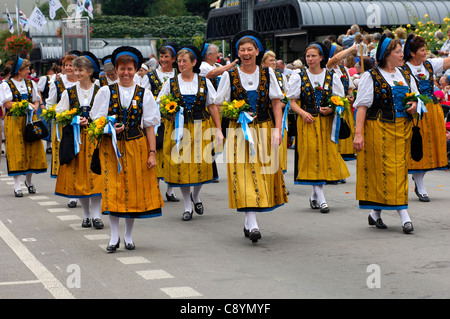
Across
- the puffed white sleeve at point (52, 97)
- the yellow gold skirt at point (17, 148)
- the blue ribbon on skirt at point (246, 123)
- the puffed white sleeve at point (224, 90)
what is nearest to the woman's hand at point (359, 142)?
the blue ribbon on skirt at point (246, 123)

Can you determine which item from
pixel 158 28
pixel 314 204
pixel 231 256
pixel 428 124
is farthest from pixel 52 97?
pixel 158 28

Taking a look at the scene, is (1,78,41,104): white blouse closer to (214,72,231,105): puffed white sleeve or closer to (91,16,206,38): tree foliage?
(214,72,231,105): puffed white sleeve

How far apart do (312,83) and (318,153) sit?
878mm

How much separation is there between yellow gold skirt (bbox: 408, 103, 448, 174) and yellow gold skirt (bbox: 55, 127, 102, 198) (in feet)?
13.2

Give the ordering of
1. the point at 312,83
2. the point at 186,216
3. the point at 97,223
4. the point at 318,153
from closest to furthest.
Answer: the point at 97,223 < the point at 186,216 < the point at 312,83 < the point at 318,153

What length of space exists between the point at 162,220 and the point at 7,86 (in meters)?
3.95

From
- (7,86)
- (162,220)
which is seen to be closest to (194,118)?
(162,220)

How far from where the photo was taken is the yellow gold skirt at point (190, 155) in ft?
34.8

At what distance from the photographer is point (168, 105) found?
1030 cm

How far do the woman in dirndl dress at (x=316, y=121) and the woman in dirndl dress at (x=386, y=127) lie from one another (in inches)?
66.0

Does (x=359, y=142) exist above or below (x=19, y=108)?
below

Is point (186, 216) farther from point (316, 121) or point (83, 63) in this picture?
point (83, 63)

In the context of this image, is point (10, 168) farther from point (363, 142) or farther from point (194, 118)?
point (363, 142)

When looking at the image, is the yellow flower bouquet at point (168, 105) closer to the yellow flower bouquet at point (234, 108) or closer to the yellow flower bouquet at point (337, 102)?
the yellow flower bouquet at point (234, 108)
